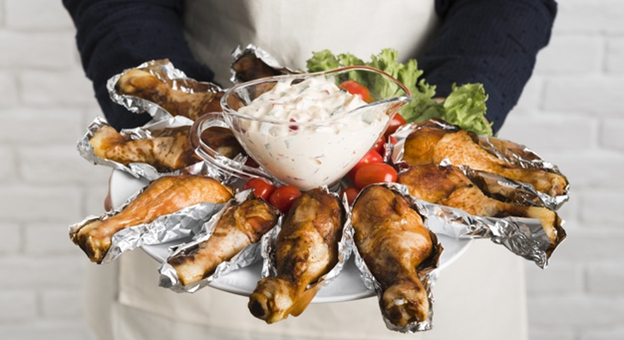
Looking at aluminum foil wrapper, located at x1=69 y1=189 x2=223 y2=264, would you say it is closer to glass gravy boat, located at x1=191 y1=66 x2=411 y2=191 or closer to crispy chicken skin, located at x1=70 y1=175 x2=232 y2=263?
crispy chicken skin, located at x1=70 y1=175 x2=232 y2=263

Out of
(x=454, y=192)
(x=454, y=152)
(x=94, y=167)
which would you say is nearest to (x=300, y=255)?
(x=454, y=192)

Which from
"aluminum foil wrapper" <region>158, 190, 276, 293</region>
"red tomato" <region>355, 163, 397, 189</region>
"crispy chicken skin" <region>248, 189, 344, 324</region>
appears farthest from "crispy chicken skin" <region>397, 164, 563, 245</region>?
"aluminum foil wrapper" <region>158, 190, 276, 293</region>

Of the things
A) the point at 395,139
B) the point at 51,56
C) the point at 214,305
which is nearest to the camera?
the point at 395,139

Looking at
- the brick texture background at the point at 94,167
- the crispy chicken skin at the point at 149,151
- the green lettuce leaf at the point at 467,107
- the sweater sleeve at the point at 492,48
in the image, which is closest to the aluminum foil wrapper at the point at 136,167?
the crispy chicken skin at the point at 149,151

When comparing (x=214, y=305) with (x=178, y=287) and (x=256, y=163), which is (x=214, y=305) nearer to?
(x=256, y=163)

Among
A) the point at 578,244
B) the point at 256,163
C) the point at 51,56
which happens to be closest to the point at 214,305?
the point at 256,163

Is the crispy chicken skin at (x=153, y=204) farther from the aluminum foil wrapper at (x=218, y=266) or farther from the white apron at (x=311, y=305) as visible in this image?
the white apron at (x=311, y=305)

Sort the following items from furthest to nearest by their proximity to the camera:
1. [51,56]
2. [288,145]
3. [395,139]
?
[51,56], [395,139], [288,145]
